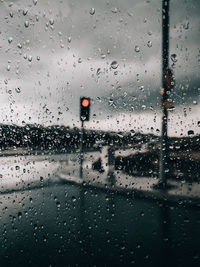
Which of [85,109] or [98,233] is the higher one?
[85,109]

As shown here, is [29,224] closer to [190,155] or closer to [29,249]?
[29,249]

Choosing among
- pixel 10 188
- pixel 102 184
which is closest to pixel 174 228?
pixel 102 184

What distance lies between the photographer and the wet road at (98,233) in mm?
2389

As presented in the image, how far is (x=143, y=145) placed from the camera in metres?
3.21

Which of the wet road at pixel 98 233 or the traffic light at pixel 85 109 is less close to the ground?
the traffic light at pixel 85 109

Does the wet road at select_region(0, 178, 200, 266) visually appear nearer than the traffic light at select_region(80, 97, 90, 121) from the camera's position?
Yes

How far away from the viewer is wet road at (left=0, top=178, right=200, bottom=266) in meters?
2.39

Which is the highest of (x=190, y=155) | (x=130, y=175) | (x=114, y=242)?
(x=190, y=155)

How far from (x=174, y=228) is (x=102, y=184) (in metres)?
2.30

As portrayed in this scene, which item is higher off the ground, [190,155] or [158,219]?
[190,155]

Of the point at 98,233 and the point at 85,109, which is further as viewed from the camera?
the point at 85,109

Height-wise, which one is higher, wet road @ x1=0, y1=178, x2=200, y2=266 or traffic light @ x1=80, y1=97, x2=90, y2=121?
traffic light @ x1=80, y1=97, x2=90, y2=121

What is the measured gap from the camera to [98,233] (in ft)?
9.74

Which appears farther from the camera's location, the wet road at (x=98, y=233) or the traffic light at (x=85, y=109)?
the traffic light at (x=85, y=109)
